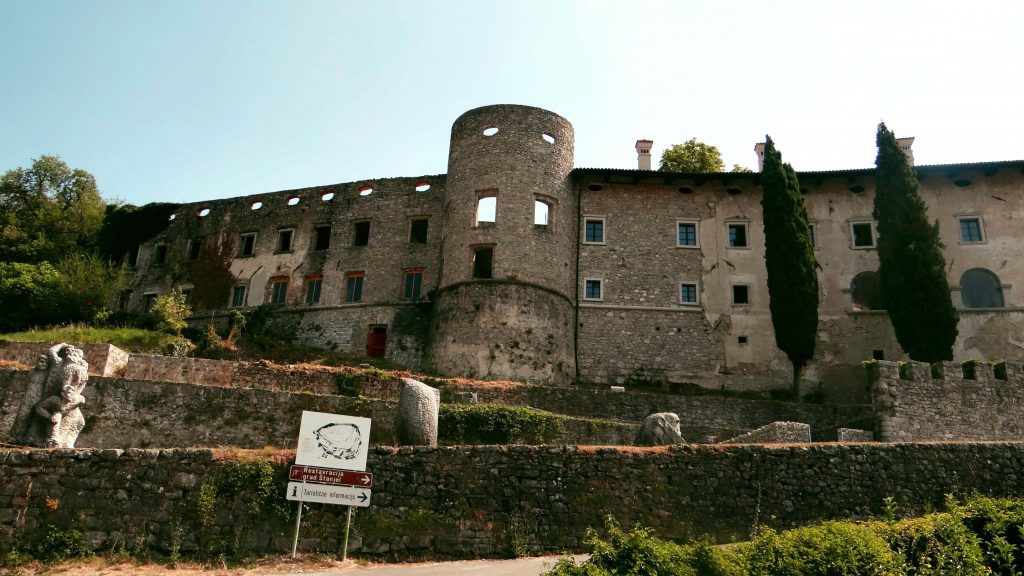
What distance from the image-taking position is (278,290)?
135 ft

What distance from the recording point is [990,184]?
36219 millimetres

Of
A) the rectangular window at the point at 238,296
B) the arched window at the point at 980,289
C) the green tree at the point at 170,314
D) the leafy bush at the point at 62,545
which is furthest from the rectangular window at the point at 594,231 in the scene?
the leafy bush at the point at 62,545

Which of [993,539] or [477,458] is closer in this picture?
[993,539]

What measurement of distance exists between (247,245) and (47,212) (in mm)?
12539

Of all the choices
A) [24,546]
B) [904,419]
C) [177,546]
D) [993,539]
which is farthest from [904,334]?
[24,546]

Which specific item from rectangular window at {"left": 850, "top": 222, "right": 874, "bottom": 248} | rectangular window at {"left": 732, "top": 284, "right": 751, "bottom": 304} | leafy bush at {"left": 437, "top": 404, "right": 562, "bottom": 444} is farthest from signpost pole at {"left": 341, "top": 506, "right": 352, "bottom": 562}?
rectangular window at {"left": 850, "top": 222, "right": 874, "bottom": 248}

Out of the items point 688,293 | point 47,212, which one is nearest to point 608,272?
point 688,293

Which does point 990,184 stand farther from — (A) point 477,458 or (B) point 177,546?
(B) point 177,546

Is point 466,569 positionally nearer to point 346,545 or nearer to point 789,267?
point 346,545

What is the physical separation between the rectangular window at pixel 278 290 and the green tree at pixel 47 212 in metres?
12.1

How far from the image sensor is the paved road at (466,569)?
43.3 feet

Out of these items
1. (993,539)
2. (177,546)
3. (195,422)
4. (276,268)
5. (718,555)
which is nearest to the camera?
(718,555)

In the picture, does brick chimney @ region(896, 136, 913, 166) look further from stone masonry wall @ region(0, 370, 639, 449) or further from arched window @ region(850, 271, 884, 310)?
stone masonry wall @ region(0, 370, 639, 449)

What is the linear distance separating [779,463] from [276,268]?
30999 mm
